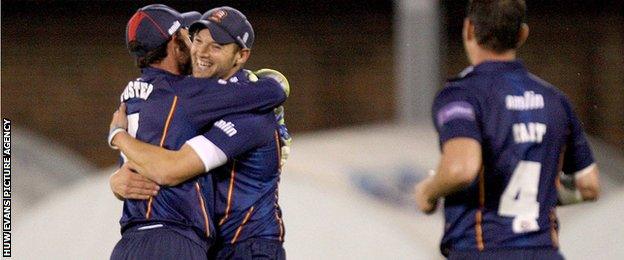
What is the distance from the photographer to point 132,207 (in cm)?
437

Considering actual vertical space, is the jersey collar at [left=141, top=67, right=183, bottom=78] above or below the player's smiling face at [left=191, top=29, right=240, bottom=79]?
below

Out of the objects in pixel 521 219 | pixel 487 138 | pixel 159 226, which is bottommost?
pixel 159 226

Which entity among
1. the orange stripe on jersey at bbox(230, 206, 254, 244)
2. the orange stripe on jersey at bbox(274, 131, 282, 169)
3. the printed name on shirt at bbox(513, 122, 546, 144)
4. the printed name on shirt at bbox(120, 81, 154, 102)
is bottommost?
the orange stripe on jersey at bbox(230, 206, 254, 244)

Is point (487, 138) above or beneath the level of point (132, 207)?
above

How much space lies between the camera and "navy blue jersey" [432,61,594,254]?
369 cm

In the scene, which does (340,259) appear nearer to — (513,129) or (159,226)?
(159,226)

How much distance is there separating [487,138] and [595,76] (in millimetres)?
9265

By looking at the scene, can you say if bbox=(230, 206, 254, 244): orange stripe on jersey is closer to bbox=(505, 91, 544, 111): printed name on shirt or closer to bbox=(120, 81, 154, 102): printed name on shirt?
bbox=(120, 81, 154, 102): printed name on shirt

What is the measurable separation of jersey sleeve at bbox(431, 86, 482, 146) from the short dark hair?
0.57 ft

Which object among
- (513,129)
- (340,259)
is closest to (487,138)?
(513,129)

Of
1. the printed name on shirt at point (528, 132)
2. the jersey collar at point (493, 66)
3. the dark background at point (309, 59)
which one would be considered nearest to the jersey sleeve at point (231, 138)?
the jersey collar at point (493, 66)

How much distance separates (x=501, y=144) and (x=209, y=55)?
1.22 metres

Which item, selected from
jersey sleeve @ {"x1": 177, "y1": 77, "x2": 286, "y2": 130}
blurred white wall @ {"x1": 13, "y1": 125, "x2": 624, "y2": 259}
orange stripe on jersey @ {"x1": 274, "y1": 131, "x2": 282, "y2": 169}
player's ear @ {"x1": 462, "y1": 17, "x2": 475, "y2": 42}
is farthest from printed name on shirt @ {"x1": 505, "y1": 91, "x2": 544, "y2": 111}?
blurred white wall @ {"x1": 13, "y1": 125, "x2": 624, "y2": 259}

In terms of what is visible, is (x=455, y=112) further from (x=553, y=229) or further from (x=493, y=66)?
(x=553, y=229)
